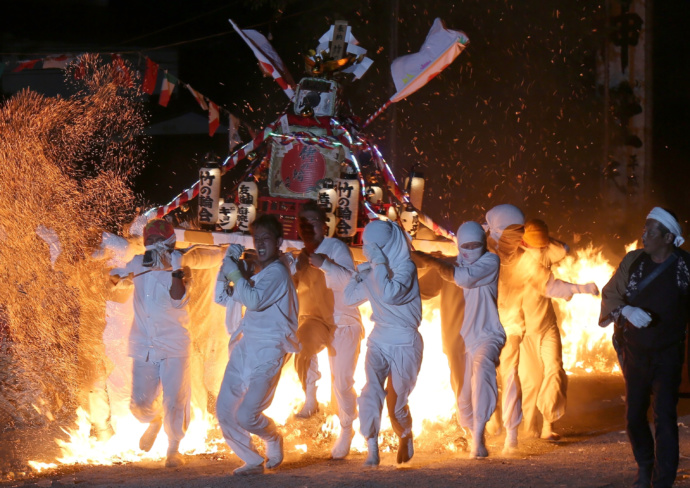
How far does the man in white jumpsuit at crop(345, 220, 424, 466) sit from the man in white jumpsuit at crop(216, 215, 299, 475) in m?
0.64

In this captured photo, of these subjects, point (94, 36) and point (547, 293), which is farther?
point (94, 36)

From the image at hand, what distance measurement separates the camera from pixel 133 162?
16234mm

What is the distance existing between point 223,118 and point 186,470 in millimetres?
10477

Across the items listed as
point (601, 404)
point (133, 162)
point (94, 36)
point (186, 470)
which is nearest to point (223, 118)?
point (133, 162)

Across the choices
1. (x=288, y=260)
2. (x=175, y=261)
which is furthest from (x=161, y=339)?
(x=288, y=260)

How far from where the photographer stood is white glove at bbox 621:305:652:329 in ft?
18.6

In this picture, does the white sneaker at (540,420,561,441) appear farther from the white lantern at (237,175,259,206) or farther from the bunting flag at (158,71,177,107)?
the bunting flag at (158,71,177,107)

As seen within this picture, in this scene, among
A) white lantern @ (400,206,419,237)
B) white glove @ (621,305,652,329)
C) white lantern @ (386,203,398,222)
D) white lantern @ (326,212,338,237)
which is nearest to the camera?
white glove @ (621,305,652,329)

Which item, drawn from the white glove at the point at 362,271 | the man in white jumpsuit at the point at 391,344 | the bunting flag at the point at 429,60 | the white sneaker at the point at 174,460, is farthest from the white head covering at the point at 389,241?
the bunting flag at the point at 429,60

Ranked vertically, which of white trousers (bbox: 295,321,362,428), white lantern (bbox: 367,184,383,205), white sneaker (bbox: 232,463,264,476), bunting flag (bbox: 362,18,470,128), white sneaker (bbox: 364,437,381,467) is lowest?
white sneaker (bbox: 232,463,264,476)

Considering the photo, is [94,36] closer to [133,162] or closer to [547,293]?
[133,162]

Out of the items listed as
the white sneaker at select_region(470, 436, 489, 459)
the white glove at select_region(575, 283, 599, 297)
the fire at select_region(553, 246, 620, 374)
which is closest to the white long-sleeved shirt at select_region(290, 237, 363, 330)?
the white sneaker at select_region(470, 436, 489, 459)

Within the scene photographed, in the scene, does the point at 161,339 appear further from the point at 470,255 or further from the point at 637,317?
the point at 637,317

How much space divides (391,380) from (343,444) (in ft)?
2.57
